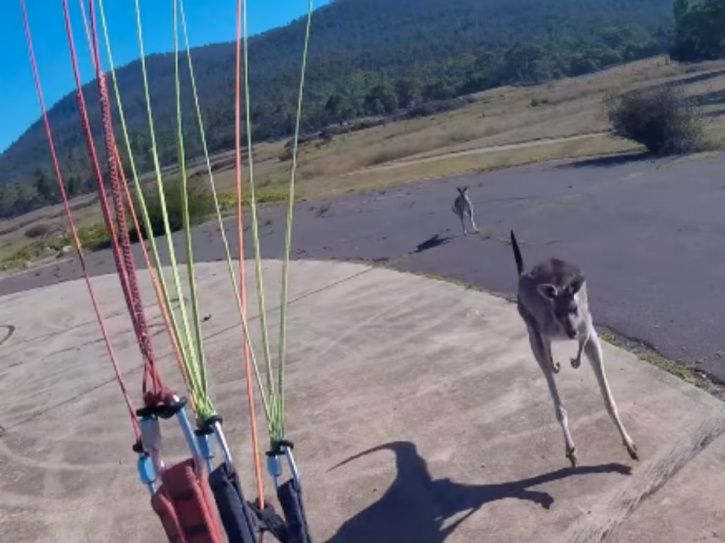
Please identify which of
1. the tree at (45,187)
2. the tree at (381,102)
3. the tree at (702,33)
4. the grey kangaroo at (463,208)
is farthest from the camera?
the tree at (381,102)

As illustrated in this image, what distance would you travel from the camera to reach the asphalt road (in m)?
11.3

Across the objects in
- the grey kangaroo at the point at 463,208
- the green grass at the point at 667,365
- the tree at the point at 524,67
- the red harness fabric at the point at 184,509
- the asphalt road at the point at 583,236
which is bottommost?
the green grass at the point at 667,365

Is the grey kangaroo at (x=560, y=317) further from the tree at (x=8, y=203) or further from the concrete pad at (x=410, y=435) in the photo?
the tree at (x=8, y=203)

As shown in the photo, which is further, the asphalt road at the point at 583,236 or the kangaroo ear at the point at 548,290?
the asphalt road at the point at 583,236

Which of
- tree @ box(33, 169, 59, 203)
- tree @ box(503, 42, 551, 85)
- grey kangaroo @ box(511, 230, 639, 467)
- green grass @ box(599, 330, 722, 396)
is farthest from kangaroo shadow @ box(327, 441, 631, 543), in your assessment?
tree @ box(503, 42, 551, 85)

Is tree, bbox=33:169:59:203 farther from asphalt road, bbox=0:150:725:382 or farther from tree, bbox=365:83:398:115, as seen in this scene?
asphalt road, bbox=0:150:725:382

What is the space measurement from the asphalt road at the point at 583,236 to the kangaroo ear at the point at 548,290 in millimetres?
2626

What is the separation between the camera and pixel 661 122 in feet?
90.4

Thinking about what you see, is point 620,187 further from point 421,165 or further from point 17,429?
point 421,165

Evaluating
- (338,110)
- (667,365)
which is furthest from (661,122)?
(338,110)

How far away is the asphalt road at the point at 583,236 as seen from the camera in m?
11.3

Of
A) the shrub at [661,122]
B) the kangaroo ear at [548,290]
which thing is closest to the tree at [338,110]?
the shrub at [661,122]

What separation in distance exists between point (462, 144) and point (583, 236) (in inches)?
1344

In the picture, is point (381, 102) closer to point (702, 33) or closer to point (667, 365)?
point (702, 33)
